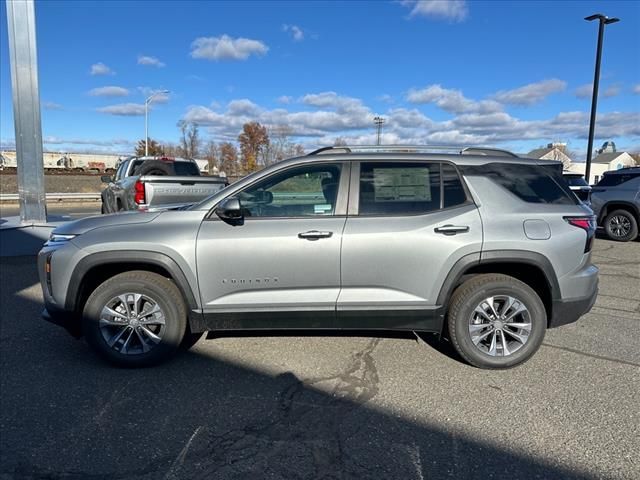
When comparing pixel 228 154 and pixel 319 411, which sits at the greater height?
pixel 228 154

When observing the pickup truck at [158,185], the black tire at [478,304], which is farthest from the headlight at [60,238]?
the black tire at [478,304]

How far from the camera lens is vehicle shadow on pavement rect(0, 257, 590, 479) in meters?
2.50

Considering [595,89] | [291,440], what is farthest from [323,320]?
[595,89]

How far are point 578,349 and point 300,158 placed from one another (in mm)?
3241

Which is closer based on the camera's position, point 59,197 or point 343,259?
point 343,259

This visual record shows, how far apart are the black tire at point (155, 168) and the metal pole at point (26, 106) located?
120 inches

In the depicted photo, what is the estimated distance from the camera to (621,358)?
13.1 ft

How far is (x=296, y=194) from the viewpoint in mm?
3783

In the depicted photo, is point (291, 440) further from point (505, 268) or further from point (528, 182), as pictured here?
point (528, 182)

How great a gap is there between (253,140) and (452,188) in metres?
66.7

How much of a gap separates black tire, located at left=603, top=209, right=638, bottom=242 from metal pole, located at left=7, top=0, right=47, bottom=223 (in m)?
12.9

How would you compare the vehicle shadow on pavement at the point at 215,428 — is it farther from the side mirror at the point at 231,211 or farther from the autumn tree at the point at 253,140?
the autumn tree at the point at 253,140

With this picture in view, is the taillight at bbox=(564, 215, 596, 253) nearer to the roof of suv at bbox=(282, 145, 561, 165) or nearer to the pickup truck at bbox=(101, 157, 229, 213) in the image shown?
the roof of suv at bbox=(282, 145, 561, 165)

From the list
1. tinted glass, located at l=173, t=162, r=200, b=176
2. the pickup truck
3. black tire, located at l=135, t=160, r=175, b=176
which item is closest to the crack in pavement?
the pickup truck
